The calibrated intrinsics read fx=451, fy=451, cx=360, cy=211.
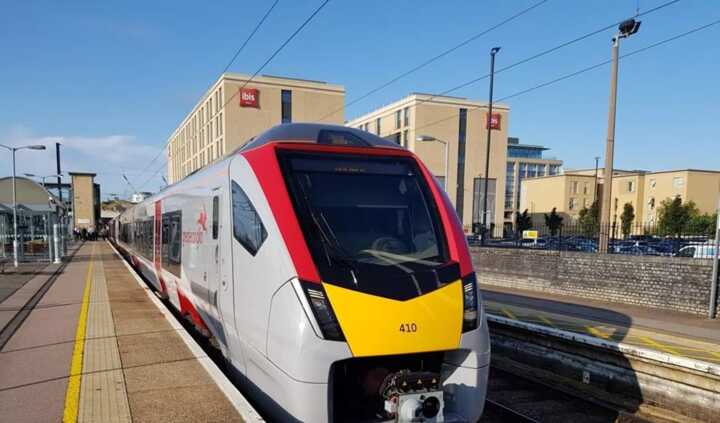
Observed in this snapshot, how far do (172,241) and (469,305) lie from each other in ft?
21.6

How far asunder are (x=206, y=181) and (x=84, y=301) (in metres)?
7.06

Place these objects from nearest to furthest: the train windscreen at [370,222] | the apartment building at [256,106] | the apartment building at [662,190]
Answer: the train windscreen at [370,222]
the apartment building at [662,190]
the apartment building at [256,106]

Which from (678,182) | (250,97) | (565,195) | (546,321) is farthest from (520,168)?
(546,321)

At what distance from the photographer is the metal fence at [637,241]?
43.0ft

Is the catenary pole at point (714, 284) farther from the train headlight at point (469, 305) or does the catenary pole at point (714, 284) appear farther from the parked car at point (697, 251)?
the train headlight at point (469, 305)

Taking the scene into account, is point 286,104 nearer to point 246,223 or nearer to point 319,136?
point 319,136

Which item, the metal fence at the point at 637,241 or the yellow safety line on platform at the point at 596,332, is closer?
the yellow safety line on platform at the point at 596,332

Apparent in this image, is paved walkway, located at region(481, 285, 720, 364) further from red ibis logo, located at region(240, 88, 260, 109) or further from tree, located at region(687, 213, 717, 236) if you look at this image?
red ibis logo, located at region(240, 88, 260, 109)

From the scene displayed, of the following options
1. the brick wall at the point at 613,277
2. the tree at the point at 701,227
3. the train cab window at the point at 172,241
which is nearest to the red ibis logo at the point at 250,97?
the brick wall at the point at 613,277

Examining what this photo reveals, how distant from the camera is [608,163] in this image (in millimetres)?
14469

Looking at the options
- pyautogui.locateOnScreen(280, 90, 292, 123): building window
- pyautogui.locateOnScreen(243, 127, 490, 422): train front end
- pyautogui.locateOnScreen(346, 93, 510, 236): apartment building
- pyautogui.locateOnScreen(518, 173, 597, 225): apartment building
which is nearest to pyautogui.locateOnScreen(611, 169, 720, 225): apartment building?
pyautogui.locateOnScreen(518, 173, 597, 225): apartment building

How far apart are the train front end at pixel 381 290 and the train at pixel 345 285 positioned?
0.01 metres

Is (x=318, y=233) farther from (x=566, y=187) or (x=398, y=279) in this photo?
(x=566, y=187)

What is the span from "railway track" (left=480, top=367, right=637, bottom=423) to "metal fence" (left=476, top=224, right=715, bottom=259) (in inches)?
308
